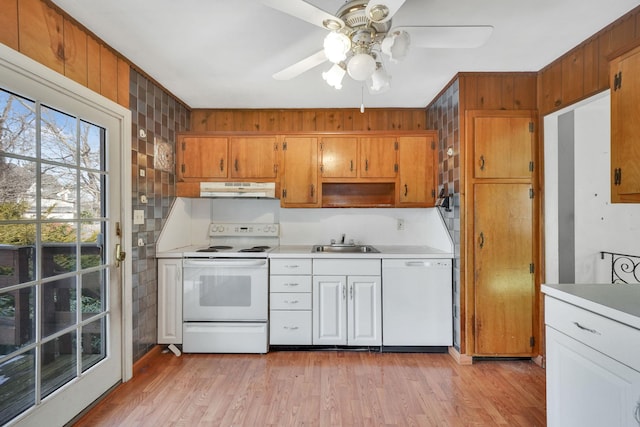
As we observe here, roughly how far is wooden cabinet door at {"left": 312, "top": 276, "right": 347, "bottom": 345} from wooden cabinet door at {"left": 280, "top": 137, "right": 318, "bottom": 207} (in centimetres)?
90

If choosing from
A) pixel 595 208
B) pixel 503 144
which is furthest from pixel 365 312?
pixel 595 208

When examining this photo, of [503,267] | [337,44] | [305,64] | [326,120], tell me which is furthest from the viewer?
[326,120]

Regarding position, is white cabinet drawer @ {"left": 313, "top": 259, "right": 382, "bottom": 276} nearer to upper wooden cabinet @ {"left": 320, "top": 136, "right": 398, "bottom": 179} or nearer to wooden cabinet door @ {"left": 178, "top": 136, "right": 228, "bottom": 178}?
upper wooden cabinet @ {"left": 320, "top": 136, "right": 398, "bottom": 179}

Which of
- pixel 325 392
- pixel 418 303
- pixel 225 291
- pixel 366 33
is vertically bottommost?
pixel 325 392

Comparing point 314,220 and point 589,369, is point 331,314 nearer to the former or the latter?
point 314,220

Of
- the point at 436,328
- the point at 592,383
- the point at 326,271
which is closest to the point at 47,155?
the point at 326,271

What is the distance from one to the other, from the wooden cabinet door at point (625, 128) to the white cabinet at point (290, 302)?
2.12 metres

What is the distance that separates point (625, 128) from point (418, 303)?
1.83 m

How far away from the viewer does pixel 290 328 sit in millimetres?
2682

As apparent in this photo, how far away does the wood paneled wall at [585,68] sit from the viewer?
1.74m

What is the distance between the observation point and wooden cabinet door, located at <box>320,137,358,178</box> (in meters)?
3.02

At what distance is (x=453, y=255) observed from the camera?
8.59ft

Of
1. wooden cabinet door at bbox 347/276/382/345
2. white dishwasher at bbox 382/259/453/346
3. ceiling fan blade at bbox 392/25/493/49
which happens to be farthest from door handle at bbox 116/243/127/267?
ceiling fan blade at bbox 392/25/493/49

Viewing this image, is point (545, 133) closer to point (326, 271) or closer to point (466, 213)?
point (466, 213)
